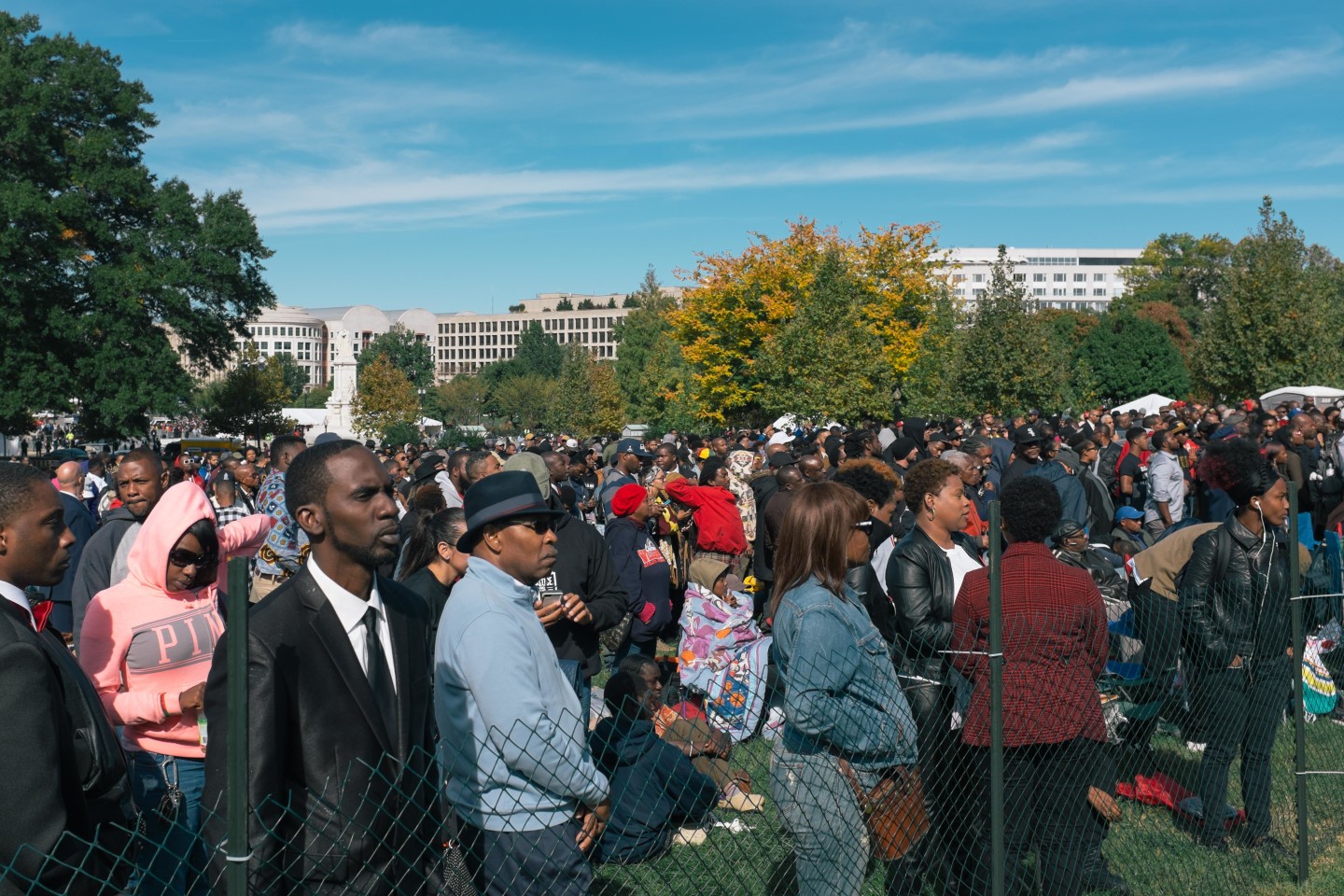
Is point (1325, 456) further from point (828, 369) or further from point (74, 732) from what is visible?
point (828, 369)

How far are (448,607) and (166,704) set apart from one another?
1291mm

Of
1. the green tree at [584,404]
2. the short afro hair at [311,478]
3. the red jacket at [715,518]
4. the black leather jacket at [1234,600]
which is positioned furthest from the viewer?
the green tree at [584,404]

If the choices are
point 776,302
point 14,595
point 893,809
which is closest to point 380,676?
point 14,595

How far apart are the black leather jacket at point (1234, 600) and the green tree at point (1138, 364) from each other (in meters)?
67.6

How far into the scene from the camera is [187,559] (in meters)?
4.09

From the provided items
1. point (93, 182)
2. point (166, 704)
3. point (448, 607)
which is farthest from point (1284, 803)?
point (93, 182)

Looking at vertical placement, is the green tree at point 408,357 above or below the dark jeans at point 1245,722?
above

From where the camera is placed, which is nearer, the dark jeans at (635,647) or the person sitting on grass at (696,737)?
the person sitting on grass at (696,737)

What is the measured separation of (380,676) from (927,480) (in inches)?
125

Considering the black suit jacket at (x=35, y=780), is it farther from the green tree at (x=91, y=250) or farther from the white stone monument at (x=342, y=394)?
the white stone monument at (x=342, y=394)

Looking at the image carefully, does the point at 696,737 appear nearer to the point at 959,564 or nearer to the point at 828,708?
the point at 959,564

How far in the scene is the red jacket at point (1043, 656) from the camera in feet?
15.2

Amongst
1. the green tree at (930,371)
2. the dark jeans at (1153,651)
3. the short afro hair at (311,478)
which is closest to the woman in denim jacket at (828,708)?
the short afro hair at (311,478)

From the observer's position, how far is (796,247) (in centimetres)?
5081
